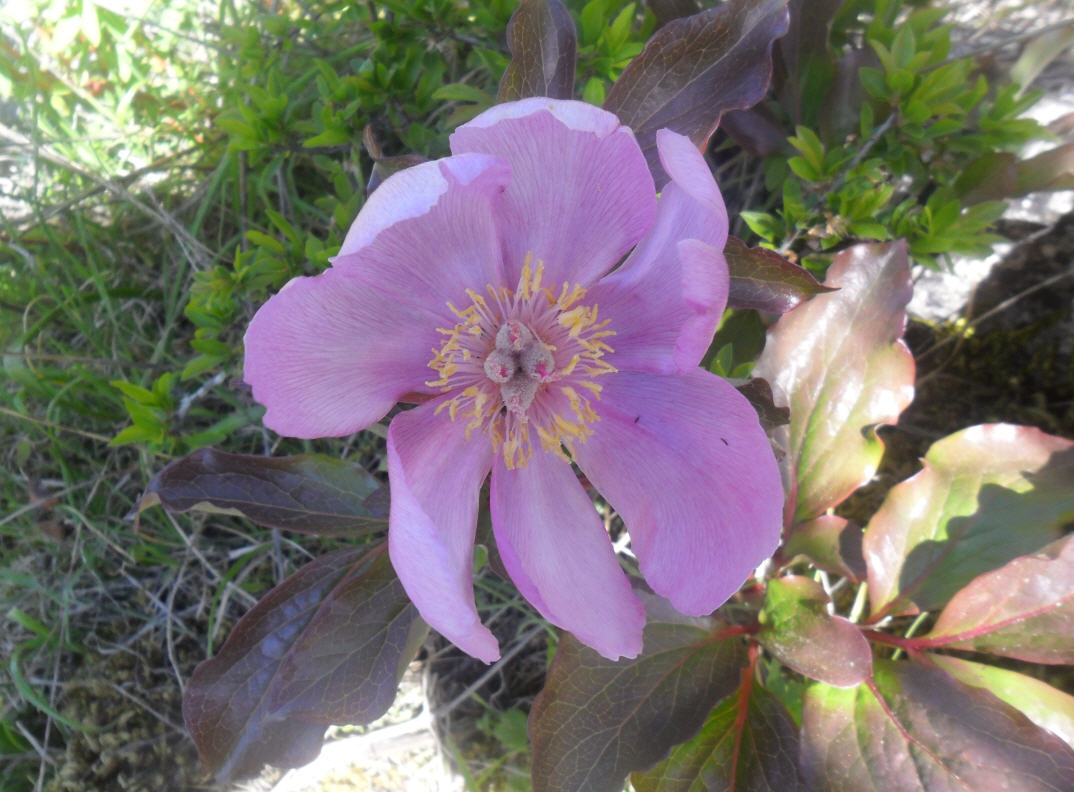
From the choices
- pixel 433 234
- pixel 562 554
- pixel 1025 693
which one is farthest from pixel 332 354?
pixel 1025 693

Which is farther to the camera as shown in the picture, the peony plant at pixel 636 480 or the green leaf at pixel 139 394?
the green leaf at pixel 139 394

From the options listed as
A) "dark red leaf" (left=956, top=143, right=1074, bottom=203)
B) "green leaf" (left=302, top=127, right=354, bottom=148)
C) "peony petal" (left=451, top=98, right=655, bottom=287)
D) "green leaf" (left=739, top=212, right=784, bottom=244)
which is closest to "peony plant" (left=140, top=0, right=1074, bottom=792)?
"peony petal" (left=451, top=98, right=655, bottom=287)

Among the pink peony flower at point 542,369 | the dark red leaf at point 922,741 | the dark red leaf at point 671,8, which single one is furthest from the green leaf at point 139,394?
the dark red leaf at point 922,741

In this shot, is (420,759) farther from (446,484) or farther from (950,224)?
(950,224)

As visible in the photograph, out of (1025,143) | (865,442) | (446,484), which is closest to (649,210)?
(446,484)

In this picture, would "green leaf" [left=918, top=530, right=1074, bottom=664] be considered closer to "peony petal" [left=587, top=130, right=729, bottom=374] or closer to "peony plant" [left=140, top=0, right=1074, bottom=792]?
"peony plant" [left=140, top=0, right=1074, bottom=792]

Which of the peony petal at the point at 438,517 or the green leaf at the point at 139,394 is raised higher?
the peony petal at the point at 438,517

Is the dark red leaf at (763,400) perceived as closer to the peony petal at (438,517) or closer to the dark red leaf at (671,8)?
the peony petal at (438,517)
